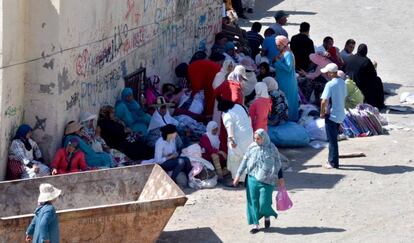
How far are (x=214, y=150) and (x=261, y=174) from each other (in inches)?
116

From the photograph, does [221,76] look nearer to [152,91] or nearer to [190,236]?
[152,91]

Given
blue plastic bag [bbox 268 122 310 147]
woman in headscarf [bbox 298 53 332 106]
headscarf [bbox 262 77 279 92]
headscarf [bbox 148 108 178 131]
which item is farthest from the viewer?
woman in headscarf [bbox 298 53 332 106]

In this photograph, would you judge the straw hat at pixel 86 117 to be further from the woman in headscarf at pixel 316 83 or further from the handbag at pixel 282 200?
the woman in headscarf at pixel 316 83

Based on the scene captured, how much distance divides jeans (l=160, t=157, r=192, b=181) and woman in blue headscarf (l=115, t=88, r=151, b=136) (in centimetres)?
159

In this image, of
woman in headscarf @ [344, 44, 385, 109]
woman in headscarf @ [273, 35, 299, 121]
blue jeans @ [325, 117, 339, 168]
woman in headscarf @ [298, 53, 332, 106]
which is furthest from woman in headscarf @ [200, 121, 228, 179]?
woman in headscarf @ [344, 44, 385, 109]

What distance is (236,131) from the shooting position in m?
15.2

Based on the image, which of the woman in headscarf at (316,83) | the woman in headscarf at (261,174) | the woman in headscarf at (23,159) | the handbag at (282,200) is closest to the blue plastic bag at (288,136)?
the woman in headscarf at (316,83)

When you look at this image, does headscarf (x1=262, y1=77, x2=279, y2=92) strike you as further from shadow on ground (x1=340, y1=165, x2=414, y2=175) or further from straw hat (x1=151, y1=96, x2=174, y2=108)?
shadow on ground (x1=340, y1=165, x2=414, y2=175)

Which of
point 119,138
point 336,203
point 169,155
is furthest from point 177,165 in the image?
point 336,203

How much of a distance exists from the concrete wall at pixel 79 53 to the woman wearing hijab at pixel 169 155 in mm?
1227

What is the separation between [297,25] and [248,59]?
34.0 ft

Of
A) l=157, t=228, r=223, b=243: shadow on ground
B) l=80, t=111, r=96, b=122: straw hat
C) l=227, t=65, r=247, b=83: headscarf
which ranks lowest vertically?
l=157, t=228, r=223, b=243: shadow on ground

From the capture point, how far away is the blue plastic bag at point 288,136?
1745 cm

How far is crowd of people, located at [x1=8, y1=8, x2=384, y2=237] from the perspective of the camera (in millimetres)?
13836
